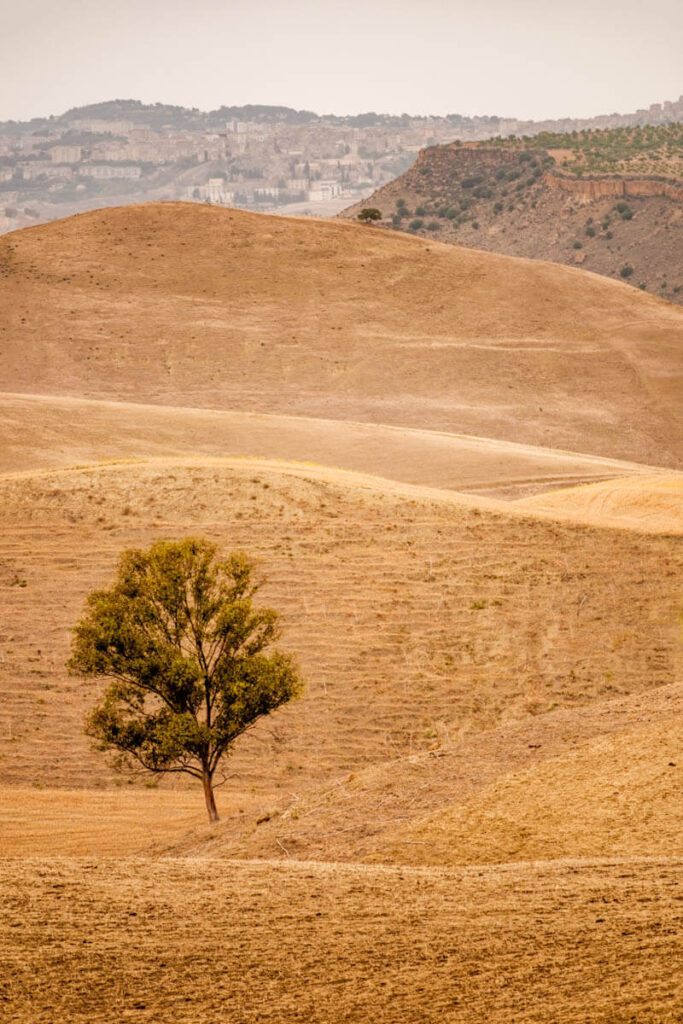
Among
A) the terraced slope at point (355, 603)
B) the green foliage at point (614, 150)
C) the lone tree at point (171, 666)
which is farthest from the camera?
the green foliage at point (614, 150)

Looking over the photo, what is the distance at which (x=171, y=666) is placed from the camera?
739 inches

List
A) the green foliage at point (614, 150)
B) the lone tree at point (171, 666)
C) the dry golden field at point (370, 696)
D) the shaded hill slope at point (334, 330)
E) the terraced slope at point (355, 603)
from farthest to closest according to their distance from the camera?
1. the green foliage at point (614, 150)
2. the shaded hill slope at point (334, 330)
3. the terraced slope at point (355, 603)
4. the lone tree at point (171, 666)
5. the dry golden field at point (370, 696)

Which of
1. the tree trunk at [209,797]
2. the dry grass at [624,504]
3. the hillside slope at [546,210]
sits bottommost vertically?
the tree trunk at [209,797]

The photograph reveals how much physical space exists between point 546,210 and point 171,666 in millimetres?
139708

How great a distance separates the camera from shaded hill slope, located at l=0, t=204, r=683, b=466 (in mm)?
62938

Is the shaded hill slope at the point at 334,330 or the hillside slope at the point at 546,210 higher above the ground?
the hillside slope at the point at 546,210

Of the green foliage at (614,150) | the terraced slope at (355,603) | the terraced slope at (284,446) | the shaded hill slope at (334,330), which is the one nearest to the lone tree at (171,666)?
the terraced slope at (355,603)

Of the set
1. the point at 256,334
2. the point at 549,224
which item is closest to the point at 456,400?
the point at 256,334

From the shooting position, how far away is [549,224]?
146750 millimetres

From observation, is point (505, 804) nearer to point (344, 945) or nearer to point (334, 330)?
point (344, 945)

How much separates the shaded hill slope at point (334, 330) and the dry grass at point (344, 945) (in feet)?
154

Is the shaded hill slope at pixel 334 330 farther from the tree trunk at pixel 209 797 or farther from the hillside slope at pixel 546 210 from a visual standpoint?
the hillside slope at pixel 546 210

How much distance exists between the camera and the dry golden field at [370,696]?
33.5 feet

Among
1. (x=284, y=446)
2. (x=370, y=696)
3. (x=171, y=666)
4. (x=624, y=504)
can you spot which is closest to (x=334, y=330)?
(x=284, y=446)
